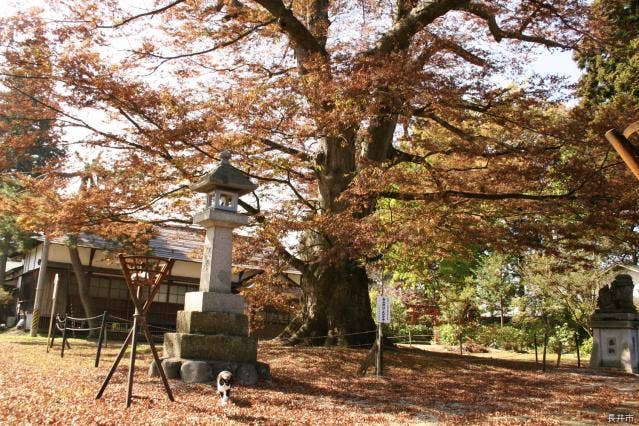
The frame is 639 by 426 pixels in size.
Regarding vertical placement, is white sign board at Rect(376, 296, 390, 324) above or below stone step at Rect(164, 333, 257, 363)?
above

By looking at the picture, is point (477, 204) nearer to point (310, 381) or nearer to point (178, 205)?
point (310, 381)

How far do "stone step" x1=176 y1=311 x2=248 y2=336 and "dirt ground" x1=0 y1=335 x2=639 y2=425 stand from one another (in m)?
0.97

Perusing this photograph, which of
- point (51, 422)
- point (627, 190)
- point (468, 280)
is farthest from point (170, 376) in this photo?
point (468, 280)

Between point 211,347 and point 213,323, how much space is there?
0.40 m

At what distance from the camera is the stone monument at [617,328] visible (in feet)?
43.0

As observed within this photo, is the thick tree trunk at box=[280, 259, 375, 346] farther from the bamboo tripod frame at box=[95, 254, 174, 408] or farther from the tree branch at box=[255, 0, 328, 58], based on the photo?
the bamboo tripod frame at box=[95, 254, 174, 408]

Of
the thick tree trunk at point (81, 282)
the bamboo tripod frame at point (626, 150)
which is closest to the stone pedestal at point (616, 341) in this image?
the bamboo tripod frame at point (626, 150)

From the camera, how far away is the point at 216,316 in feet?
28.2

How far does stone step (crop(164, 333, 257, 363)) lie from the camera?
8297 millimetres

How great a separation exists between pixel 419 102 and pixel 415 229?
107 inches

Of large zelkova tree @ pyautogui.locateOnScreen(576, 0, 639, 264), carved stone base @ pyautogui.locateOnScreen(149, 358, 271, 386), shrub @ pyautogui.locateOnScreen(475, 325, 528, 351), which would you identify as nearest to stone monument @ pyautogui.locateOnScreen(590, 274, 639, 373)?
large zelkova tree @ pyautogui.locateOnScreen(576, 0, 639, 264)

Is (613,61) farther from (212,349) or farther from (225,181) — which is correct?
(212,349)

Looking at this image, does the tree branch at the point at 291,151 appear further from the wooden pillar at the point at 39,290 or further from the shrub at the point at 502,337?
the shrub at the point at 502,337

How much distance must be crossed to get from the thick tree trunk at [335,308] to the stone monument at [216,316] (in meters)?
4.93
